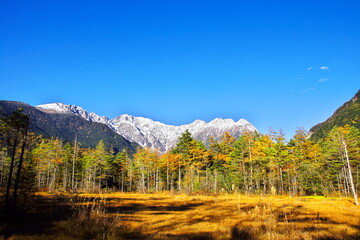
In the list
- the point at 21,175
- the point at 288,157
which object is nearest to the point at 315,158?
the point at 288,157

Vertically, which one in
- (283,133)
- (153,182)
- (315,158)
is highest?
(283,133)

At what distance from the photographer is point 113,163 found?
57812 mm

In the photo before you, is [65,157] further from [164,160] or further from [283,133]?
[283,133]

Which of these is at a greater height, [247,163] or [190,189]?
[247,163]

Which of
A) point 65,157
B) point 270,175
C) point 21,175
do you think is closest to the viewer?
point 21,175

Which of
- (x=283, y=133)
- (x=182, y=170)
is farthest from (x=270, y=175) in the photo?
(x=182, y=170)

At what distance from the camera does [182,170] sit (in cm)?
5156

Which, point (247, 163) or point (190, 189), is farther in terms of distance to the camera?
point (190, 189)

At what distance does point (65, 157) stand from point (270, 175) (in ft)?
143

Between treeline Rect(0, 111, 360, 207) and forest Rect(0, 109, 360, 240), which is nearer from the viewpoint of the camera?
forest Rect(0, 109, 360, 240)

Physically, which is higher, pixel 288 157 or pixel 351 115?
pixel 351 115

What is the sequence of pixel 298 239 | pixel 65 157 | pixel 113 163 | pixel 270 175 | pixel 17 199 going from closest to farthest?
1. pixel 298 239
2. pixel 17 199
3. pixel 270 175
4. pixel 65 157
5. pixel 113 163

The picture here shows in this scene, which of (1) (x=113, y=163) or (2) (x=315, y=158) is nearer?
(2) (x=315, y=158)

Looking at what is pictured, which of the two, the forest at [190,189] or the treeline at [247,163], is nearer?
the forest at [190,189]
